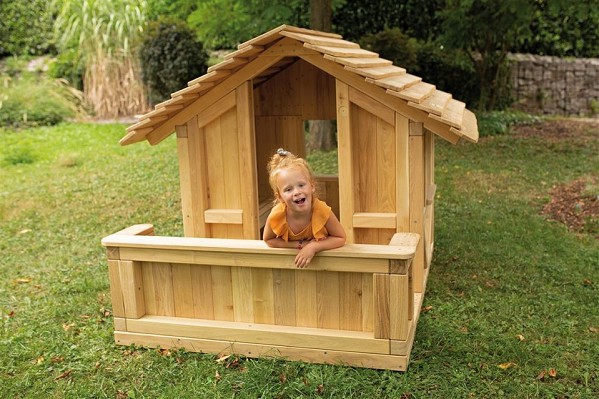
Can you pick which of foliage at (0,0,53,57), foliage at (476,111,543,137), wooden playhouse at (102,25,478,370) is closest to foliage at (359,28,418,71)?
foliage at (476,111,543,137)

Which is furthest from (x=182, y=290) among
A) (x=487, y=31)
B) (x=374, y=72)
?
(x=487, y=31)

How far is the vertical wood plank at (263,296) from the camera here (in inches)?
161

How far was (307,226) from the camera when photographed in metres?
3.90

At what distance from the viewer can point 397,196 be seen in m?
4.60

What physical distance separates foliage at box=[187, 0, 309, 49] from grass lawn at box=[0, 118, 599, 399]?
99.1 inches

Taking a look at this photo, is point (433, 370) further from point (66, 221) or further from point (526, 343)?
point (66, 221)

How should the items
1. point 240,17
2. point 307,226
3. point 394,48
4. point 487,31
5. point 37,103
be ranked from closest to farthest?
point 307,226, point 240,17, point 394,48, point 487,31, point 37,103

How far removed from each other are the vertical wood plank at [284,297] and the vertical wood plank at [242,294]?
0.17 m

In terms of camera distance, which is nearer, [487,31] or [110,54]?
[487,31]

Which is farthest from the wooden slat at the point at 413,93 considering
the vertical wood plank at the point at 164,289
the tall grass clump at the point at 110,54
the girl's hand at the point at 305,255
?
the tall grass clump at the point at 110,54

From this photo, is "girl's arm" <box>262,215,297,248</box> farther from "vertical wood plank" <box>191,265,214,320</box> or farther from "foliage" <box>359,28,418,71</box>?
"foliage" <box>359,28,418,71</box>

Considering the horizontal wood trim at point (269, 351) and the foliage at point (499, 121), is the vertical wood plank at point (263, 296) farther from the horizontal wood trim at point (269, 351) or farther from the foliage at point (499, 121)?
the foliage at point (499, 121)

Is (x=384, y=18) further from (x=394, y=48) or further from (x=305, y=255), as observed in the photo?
(x=305, y=255)

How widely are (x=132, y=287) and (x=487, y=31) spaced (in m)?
9.63
